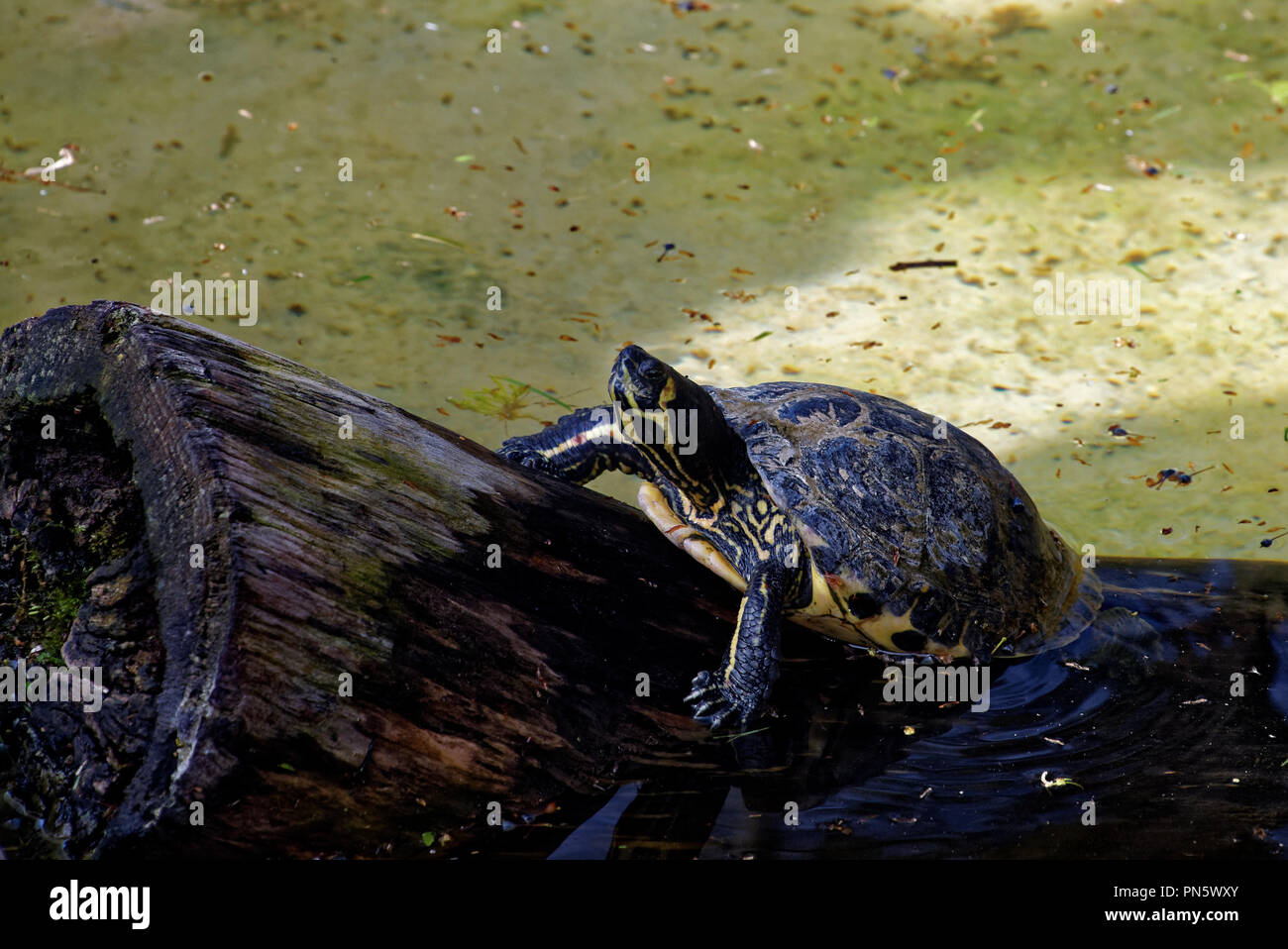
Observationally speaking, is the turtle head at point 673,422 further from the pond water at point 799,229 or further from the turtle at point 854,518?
the pond water at point 799,229

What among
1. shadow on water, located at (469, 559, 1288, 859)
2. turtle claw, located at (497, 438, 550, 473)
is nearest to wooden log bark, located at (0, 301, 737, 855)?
shadow on water, located at (469, 559, 1288, 859)

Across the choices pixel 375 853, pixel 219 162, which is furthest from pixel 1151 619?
pixel 219 162

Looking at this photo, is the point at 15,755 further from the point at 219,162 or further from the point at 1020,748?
the point at 219,162

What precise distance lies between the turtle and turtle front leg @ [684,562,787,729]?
2cm

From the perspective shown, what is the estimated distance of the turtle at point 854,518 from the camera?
403cm

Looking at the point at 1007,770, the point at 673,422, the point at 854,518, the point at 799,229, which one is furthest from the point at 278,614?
the point at 799,229

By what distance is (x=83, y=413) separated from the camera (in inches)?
127

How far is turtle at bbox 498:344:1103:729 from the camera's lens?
403cm

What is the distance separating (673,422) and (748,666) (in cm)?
112

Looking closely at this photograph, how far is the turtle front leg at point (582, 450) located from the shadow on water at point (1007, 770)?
1145mm

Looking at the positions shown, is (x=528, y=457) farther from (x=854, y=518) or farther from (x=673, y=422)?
(x=854, y=518)

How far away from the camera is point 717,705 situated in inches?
138

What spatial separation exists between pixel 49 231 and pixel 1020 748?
24.6ft

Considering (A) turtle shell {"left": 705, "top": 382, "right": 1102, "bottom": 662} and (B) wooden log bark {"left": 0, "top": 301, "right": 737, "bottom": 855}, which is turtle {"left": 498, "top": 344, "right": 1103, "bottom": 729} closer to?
(A) turtle shell {"left": 705, "top": 382, "right": 1102, "bottom": 662}
